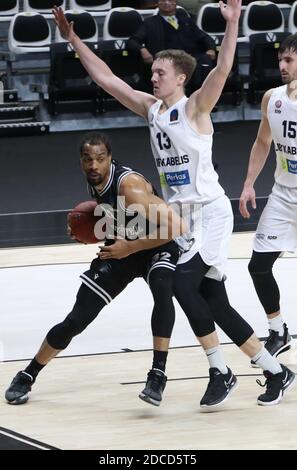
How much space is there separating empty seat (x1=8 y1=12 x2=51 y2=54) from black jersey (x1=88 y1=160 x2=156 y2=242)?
33.0 feet

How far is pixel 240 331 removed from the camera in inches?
216

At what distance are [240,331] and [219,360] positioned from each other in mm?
165

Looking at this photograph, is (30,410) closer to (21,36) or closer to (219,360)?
(219,360)

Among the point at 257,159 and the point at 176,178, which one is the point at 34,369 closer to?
the point at 176,178

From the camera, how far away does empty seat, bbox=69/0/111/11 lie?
53.5 feet

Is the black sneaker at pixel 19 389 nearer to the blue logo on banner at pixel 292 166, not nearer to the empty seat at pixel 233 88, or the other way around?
the blue logo on banner at pixel 292 166

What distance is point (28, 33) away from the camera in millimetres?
15273

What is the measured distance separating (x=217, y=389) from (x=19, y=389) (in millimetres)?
935

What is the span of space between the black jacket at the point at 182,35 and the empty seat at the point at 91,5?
2.71m

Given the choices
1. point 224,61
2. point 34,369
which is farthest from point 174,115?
point 34,369

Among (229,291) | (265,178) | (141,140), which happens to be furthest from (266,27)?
(229,291)

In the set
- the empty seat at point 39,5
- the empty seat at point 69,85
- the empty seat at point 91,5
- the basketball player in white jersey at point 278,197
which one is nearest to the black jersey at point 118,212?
the basketball player in white jersey at point 278,197

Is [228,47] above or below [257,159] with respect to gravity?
above

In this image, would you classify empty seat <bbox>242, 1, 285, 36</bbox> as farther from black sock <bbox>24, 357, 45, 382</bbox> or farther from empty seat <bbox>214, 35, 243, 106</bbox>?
black sock <bbox>24, 357, 45, 382</bbox>
